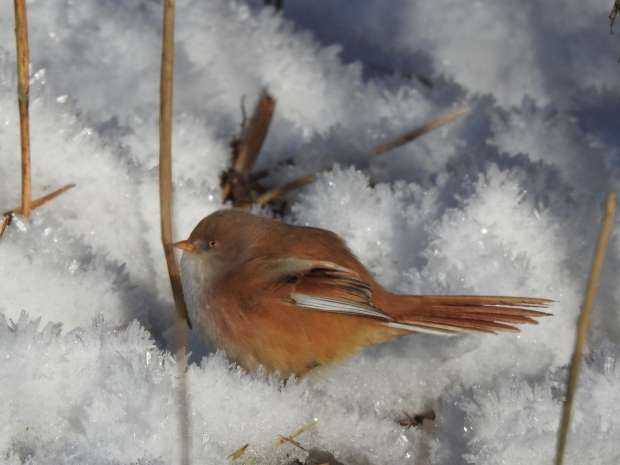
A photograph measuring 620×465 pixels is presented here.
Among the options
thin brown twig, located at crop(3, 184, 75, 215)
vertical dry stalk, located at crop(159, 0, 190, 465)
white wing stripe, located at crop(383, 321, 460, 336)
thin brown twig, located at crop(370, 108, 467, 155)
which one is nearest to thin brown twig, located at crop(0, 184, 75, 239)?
thin brown twig, located at crop(3, 184, 75, 215)

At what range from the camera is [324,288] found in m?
2.62

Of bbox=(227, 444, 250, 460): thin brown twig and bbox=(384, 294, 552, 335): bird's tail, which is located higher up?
bbox=(384, 294, 552, 335): bird's tail

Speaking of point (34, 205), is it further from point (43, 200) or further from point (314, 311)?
point (314, 311)

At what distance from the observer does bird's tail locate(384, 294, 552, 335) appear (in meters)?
2.57

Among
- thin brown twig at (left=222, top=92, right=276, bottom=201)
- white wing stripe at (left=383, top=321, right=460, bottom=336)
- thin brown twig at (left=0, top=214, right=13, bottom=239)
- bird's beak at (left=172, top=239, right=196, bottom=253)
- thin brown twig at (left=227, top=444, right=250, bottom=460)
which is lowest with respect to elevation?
thin brown twig at (left=227, top=444, right=250, bottom=460)

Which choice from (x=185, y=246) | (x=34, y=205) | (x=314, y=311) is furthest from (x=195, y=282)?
(x=34, y=205)

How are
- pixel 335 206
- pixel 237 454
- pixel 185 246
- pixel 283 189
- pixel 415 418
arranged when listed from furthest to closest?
pixel 283 189 < pixel 335 206 < pixel 185 246 < pixel 415 418 < pixel 237 454

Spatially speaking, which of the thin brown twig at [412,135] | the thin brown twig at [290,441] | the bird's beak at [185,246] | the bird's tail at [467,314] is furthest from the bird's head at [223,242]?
the thin brown twig at [412,135]

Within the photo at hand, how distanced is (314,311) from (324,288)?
7cm

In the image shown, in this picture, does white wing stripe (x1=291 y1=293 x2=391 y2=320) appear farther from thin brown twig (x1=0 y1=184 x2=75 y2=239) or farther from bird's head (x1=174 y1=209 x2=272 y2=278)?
thin brown twig (x1=0 y1=184 x2=75 y2=239)

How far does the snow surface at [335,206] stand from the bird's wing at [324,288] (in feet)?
0.70

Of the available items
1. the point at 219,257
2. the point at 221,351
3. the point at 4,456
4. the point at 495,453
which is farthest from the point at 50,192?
the point at 495,453

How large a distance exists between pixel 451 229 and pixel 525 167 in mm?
506

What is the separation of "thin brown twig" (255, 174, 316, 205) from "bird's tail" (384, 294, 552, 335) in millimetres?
934
